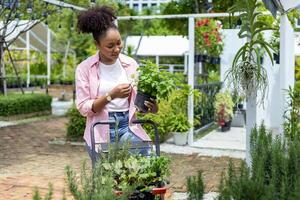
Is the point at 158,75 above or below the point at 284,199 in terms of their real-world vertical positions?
above

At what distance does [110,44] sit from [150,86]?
0.37m

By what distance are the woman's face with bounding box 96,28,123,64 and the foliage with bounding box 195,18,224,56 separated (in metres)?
6.58

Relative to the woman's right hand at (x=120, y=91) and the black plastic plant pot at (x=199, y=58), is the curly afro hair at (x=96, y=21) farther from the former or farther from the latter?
the black plastic plant pot at (x=199, y=58)

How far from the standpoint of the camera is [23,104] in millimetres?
11336

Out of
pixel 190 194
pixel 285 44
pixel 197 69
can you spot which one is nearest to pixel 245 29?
pixel 285 44

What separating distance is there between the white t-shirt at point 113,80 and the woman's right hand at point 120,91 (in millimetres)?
144

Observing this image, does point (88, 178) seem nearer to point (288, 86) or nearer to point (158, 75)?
point (158, 75)

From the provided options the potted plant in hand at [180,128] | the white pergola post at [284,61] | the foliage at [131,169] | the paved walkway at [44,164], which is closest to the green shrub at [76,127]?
the paved walkway at [44,164]

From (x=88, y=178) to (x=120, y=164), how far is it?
500 millimetres

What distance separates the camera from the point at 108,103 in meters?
3.18

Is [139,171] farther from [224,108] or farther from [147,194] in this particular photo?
[224,108]

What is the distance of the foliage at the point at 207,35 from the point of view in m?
9.62

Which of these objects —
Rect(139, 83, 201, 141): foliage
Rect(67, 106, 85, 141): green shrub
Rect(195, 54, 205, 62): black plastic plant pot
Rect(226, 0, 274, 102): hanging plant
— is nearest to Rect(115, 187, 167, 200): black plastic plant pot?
Rect(226, 0, 274, 102): hanging plant

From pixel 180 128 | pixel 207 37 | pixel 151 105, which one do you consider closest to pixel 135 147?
pixel 151 105
